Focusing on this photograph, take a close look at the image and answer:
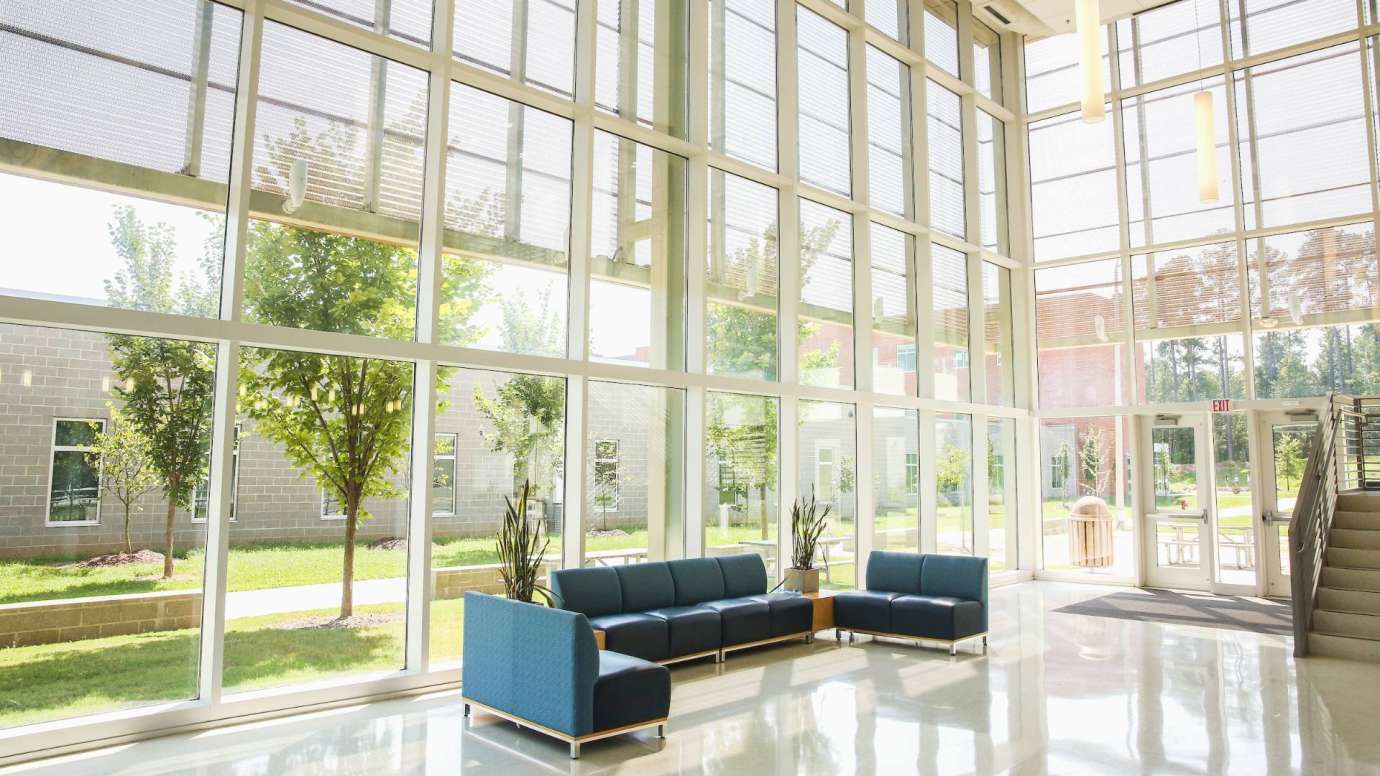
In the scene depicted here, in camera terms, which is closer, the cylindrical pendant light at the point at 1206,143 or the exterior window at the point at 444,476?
the exterior window at the point at 444,476

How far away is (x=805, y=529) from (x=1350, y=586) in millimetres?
4597

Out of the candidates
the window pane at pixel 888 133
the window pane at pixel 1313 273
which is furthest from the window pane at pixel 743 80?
the window pane at pixel 1313 273

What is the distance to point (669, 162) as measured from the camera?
26.7ft

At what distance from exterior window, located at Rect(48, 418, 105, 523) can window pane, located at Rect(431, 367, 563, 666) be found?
2.03m

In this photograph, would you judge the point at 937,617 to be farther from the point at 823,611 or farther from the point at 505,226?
the point at 505,226

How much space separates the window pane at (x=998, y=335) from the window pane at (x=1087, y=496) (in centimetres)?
85

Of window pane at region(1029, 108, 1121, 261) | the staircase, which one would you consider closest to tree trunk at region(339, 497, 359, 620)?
the staircase

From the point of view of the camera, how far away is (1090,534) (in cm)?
1170

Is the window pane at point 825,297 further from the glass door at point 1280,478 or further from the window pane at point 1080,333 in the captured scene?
the glass door at point 1280,478

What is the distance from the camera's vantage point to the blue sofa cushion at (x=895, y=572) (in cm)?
788

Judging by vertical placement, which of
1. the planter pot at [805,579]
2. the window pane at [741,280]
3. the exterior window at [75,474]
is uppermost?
the window pane at [741,280]

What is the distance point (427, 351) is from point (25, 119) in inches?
99.8

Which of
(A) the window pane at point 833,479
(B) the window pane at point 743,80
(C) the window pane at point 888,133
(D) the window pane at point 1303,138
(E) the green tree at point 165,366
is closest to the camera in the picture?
(E) the green tree at point 165,366

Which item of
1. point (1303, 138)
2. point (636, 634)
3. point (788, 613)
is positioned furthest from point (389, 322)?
point (1303, 138)
